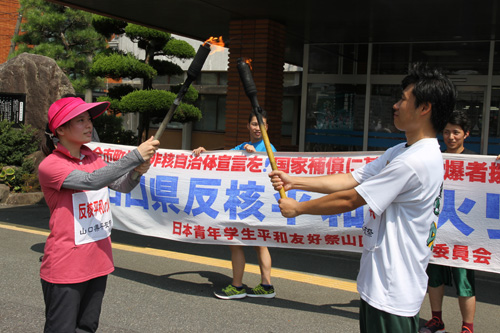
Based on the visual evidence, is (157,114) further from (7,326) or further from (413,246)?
(413,246)

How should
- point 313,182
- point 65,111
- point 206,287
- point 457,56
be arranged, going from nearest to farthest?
point 313,182
point 65,111
point 206,287
point 457,56

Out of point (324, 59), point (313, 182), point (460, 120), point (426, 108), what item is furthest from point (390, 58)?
point (426, 108)

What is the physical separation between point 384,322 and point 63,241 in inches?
69.6

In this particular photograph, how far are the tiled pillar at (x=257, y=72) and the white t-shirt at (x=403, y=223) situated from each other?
26.5ft

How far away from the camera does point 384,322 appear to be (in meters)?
2.41

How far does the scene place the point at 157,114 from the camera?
14.1 m

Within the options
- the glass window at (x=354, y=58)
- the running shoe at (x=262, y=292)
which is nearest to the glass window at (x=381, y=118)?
the glass window at (x=354, y=58)

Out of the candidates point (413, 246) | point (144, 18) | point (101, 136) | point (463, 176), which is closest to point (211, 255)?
point (463, 176)

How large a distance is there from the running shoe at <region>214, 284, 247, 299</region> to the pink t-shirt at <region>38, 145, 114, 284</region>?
2.30 metres

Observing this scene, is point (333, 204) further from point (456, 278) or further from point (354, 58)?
point (354, 58)

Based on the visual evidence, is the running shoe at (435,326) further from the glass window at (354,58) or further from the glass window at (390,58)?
the glass window at (354,58)

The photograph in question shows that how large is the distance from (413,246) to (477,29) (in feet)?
30.0

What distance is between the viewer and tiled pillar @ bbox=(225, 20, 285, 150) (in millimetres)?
10344

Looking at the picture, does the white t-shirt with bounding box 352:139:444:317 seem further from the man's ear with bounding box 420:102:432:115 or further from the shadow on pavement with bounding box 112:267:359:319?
the shadow on pavement with bounding box 112:267:359:319
